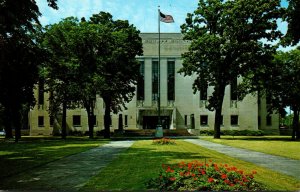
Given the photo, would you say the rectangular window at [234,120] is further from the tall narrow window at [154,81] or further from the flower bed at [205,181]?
the flower bed at [205,181]

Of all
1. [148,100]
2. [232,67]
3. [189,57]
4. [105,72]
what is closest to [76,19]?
[105,72]

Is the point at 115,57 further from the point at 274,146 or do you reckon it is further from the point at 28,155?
the point at 28,155

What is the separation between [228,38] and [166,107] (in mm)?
29585

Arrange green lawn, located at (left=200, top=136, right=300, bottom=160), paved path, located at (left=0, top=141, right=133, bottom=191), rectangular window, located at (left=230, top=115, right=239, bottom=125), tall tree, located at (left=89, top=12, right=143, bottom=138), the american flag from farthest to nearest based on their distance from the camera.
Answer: rectangular window, located at (left=230, top=115, right=239, bottom=125) < tall tree, located at (left=89, top=12, right=143, bottom=138) < the american flag < green lawn, located at (left=200, top=136, right=300, bottom=160) < paved path, located at (left=0, top=141, right=133, bottom=191)

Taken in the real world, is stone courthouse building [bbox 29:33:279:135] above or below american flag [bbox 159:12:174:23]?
below

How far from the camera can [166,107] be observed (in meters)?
73.1

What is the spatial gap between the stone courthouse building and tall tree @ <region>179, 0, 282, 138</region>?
1014 inches

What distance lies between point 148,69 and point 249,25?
31.3 m

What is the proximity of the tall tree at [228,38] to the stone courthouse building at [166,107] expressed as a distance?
25.7 meters

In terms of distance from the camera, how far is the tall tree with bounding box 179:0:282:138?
44.3 m

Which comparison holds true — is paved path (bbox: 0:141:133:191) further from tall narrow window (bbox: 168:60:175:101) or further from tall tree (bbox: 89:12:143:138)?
tall narrow window (bbox: 168:60:175:101)

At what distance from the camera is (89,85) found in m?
46.1

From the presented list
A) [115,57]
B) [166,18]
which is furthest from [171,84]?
[166,18]

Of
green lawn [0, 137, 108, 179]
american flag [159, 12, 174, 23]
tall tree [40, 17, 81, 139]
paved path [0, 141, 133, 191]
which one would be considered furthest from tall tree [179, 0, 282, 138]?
paved path [0, 141, 133, 191]
